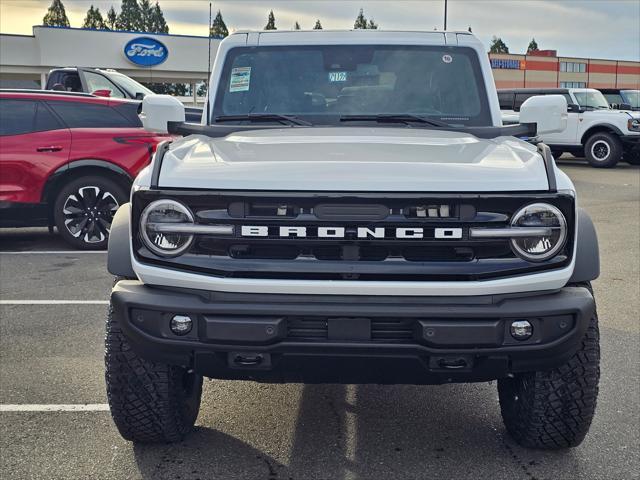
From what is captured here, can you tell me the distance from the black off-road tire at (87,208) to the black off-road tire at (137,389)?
5312 millimetres

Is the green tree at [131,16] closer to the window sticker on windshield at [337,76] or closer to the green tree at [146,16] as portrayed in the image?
the green tree at [146,16]

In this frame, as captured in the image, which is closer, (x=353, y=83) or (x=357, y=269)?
(x=357, y=269)

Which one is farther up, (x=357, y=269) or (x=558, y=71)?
(x=558, y=71)

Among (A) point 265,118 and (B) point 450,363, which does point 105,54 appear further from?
(B) point 450,363

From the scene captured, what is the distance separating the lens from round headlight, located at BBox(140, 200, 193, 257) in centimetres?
303

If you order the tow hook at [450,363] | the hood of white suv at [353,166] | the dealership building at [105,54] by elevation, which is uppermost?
the dealership building at [105,54]

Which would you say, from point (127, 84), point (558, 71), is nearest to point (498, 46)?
point (558, 71)

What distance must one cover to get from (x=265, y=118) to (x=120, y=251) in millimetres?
1326

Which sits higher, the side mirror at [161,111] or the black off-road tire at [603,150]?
the side mirror at [161,111]

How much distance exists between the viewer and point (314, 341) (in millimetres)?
2920

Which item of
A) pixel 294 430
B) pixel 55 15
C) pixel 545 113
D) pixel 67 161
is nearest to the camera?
pixel 294 430

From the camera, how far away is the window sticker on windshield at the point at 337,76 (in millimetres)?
4457

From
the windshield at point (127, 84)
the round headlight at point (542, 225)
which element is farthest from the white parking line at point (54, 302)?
the windshield at point (127, 84)

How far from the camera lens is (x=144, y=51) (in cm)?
3678
